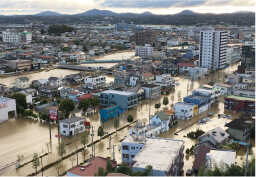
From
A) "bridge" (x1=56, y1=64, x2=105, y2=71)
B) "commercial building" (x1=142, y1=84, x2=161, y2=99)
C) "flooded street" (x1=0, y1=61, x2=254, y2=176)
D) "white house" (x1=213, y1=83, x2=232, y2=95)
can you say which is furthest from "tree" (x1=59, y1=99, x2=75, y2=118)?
"bridge" (x1=56, y1=64, x2=105, y2=71)

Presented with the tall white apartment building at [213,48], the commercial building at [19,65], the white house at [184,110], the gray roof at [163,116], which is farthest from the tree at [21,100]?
the tall white apartment building at [213,48]

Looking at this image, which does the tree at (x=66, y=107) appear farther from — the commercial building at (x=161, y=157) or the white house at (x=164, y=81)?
the white house at (x=164, y=81)

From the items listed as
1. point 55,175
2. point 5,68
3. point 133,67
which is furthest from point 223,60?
point 55,175

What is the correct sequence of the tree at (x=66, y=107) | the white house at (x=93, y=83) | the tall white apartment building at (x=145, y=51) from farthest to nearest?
the tall white apartment building at (x=145, y=51)
the white house at (x=93, y=83)
the tree at (x=66, y=107)

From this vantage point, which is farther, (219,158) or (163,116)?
(163,116)

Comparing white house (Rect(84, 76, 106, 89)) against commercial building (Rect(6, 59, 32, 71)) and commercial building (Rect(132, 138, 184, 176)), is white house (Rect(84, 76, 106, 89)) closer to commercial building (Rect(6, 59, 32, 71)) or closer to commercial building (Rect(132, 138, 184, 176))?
commercial building (Rect(6, 59, 32, 71))

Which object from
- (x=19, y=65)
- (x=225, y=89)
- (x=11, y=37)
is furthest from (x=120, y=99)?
(x=11, y=37)

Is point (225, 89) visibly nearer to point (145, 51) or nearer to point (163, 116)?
point (163, 116)
